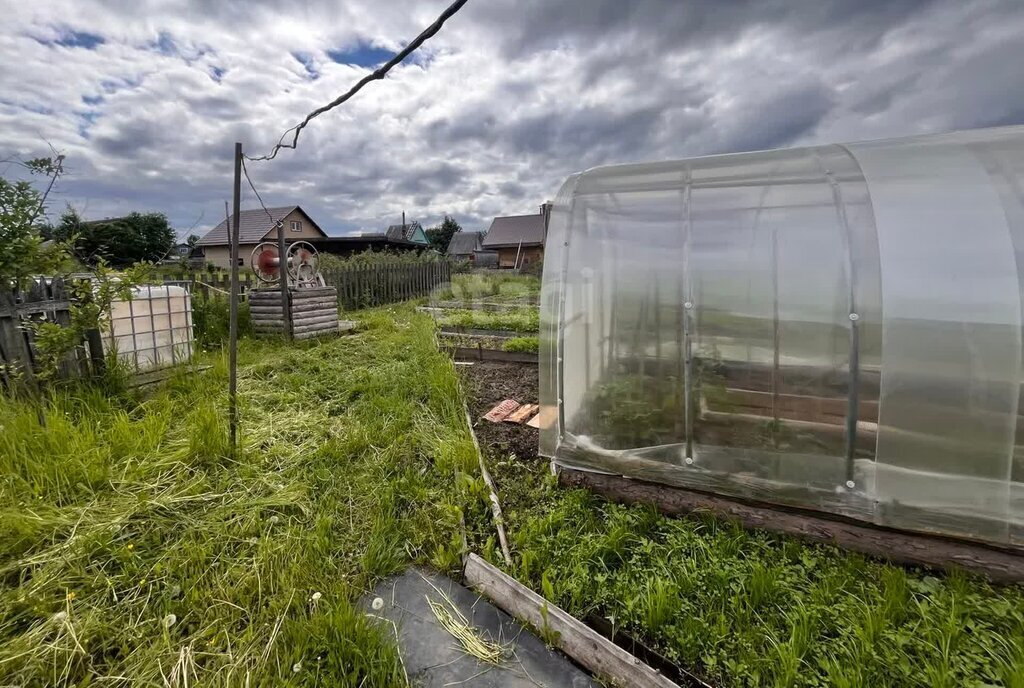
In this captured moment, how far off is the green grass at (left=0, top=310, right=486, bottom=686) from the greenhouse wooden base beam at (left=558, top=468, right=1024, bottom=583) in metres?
0.89

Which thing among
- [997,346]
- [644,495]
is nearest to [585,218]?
[644,495]

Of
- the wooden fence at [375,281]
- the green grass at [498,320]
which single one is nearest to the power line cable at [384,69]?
the green grass at [498,320]

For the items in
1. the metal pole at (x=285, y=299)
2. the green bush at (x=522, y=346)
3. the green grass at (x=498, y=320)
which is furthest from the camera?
the green grass at (x=498, y=320)

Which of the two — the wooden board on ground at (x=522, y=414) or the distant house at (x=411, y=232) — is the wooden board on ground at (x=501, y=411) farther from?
the distant house at (x=411, y=232)

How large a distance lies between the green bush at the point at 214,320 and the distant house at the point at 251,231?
2219cm

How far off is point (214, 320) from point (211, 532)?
16.6 feet

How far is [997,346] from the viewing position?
1840mm

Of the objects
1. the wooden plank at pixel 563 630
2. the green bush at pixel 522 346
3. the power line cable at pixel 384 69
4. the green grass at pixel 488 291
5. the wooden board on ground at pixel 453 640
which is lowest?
the wooden board on ground at pixel 453 640

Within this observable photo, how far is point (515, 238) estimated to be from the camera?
35.3 meters

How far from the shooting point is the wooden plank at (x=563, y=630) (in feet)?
5.30

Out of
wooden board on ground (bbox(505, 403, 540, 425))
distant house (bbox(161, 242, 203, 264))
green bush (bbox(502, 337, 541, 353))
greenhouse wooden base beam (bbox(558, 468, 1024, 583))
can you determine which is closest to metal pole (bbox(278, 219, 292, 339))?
distant house (bbox(161, 242, 203, 264))

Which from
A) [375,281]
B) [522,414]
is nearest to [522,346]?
[522,414]

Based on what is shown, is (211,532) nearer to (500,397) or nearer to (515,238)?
(500,397)

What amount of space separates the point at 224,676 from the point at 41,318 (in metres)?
3.47
